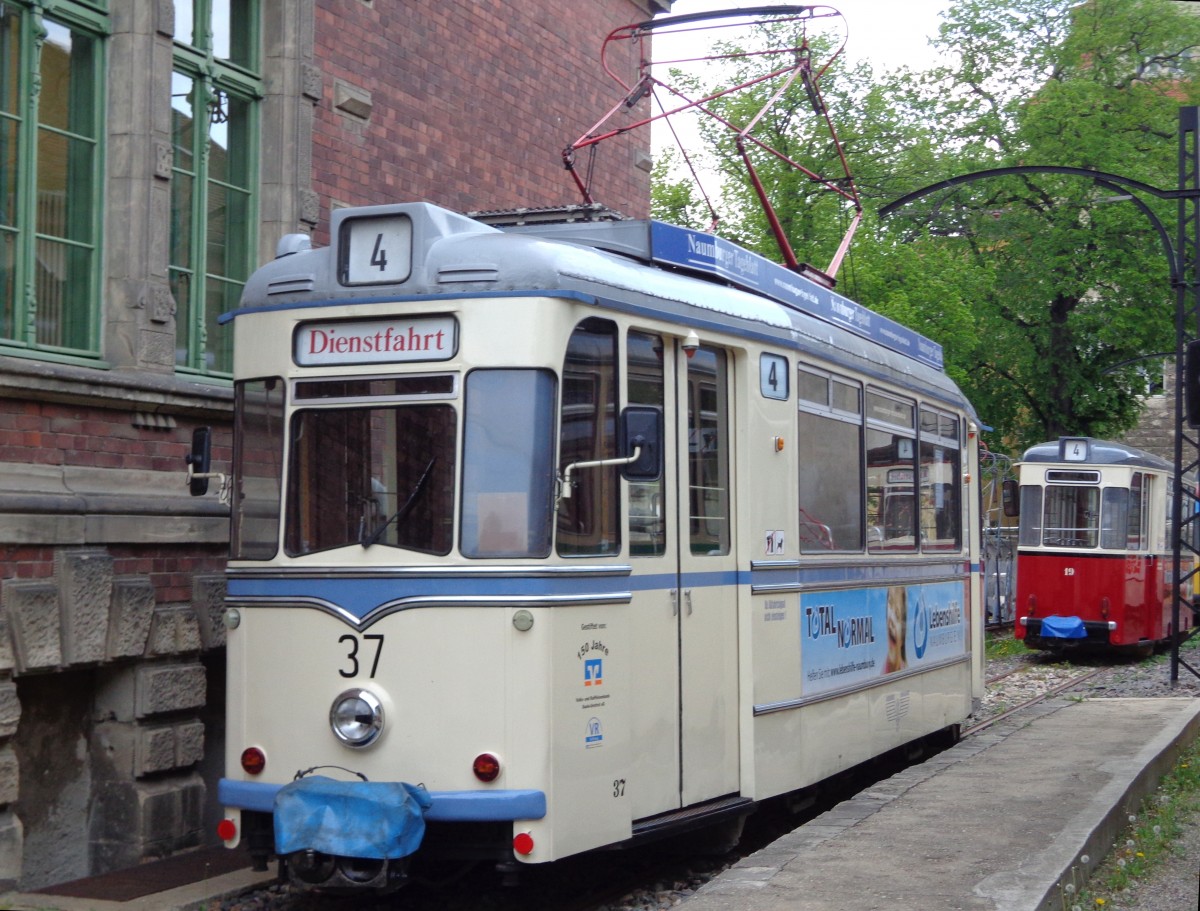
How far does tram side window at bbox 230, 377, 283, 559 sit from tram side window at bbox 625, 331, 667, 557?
1532 mm

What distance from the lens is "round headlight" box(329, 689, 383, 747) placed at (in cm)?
661

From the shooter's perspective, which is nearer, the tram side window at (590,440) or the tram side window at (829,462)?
the tram side window at (590,440)

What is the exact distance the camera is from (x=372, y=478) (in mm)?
6820

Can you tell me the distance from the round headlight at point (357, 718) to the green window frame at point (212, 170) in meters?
3.73

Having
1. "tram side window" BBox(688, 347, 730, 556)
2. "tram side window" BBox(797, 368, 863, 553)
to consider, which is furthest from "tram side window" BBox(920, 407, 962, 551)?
"tram side window" BBox(688, 347, 730, 556)

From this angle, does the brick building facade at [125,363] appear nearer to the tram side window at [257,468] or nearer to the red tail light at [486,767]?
the tram side window at [257,468]

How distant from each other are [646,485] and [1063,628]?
16394 millimetres

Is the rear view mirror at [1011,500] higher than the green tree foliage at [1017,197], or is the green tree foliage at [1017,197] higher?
the green tree foliage at [1017,197]

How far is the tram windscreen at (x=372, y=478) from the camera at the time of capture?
264 inches

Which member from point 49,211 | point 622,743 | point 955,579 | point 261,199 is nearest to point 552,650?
point 622,743

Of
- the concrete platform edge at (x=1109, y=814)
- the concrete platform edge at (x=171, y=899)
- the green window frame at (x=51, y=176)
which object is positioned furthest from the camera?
the green window frame at (x=51, y=176)

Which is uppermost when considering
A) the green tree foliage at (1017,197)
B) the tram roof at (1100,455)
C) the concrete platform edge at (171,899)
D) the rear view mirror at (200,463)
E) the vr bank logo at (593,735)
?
the green tree foliage at (1017,197)

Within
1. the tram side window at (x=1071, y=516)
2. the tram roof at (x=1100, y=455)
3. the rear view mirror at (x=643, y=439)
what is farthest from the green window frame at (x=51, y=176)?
the tram side window at (x=1071, y=516)

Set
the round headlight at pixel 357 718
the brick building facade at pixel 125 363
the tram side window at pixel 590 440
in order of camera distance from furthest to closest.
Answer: the brick building facade at pixel 125 363, the tram side window at pixel 590 440, the round headlight at pixel 357 718
